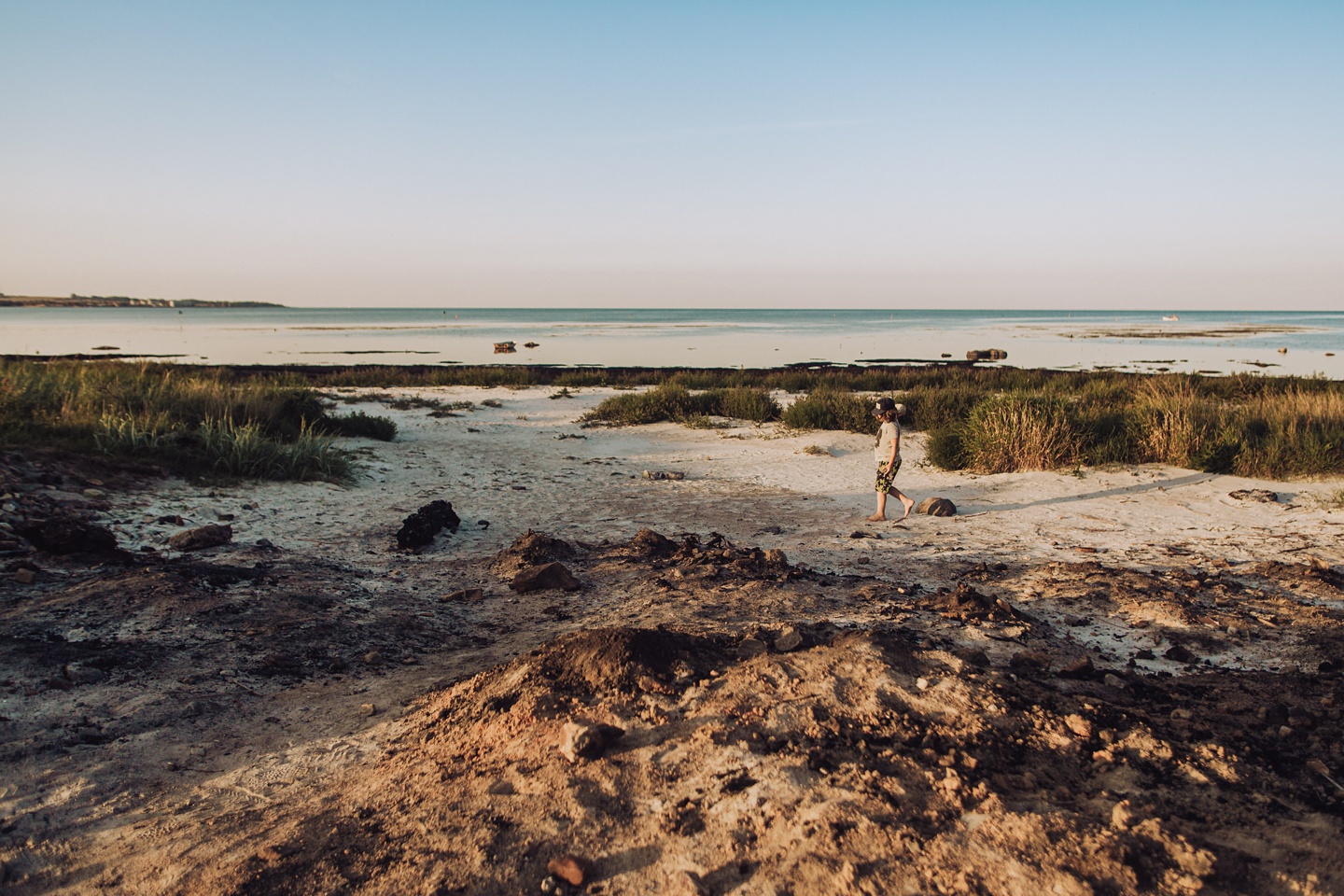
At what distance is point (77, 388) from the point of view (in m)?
11.1

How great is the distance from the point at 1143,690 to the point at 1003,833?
162 centimetres

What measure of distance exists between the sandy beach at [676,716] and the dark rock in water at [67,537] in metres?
0.17

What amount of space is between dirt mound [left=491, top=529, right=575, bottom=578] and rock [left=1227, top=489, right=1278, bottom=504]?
285 inches

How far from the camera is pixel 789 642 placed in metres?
3.92

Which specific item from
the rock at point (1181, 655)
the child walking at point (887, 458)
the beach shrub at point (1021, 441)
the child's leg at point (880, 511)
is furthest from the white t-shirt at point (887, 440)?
the rock at point (1181, 655)

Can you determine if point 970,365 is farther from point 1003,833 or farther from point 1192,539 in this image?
point 1003,833

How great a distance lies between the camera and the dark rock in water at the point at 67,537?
5.83 metres

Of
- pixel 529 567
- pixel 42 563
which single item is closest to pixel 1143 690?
pixel 529 567

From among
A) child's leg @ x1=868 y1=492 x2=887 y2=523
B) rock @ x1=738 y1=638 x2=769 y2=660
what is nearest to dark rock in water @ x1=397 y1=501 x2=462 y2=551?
rock @ x1=738 y1=638 x2=769 y2=660

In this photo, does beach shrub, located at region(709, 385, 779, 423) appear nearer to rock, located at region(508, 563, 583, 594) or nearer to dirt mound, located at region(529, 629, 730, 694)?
rock, located at region(508, 563, 583, 594)

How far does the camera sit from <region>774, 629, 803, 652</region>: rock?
3.90 m

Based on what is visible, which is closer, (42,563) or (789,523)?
(42,563)

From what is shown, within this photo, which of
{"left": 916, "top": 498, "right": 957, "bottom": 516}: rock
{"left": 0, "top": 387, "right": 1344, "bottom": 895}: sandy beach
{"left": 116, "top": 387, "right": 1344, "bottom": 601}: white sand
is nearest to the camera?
{"left": 0, "top": 387, "right": 1344, "bottom": 895}: sandy beach

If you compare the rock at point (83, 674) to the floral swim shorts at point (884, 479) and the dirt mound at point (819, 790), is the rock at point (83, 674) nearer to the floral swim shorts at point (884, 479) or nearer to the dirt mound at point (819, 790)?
the dirt mound at point (819, 790)
